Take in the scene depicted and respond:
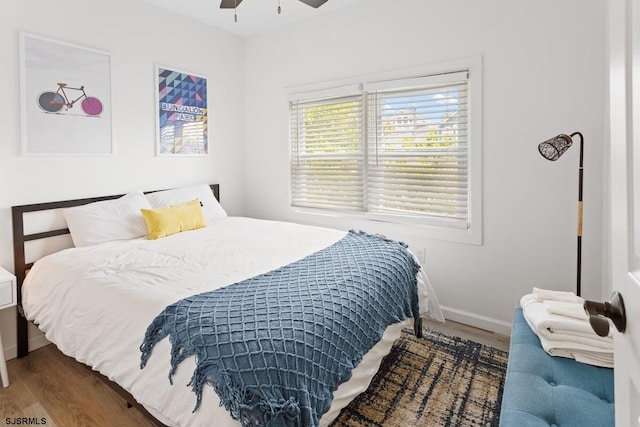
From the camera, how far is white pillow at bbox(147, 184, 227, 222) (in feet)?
10.4

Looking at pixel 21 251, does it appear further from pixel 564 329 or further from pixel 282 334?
pixel 564 329

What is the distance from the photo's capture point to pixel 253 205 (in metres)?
4.21

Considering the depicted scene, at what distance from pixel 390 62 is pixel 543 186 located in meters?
1.51

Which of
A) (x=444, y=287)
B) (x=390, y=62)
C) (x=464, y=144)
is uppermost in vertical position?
(x=390, y=62)

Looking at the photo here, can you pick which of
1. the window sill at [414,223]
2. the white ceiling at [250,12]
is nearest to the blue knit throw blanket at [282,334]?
the window sill at [414,223]

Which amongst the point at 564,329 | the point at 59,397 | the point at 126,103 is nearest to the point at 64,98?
the point at 126,103


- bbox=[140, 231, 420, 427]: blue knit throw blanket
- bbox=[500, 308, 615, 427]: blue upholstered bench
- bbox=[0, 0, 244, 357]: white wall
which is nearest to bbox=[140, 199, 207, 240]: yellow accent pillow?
bbox=[0, 0, 244, 357]: white wall

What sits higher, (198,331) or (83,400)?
(198,331)

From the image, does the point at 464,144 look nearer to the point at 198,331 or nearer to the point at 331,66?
the point at 331,66

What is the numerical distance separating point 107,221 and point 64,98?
919mm

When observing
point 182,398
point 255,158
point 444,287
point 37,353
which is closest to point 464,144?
point 444,287

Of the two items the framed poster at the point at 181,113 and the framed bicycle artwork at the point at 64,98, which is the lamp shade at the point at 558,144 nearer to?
the framed poster at the point at 181,113

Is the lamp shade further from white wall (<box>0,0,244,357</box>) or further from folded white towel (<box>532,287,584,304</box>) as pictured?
white wall (<box>0,0,244,357</box>)

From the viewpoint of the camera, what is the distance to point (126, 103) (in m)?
3.08
